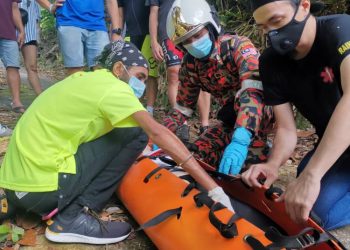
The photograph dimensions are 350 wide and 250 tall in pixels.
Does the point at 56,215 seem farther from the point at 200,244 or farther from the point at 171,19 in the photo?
the point at 171,19

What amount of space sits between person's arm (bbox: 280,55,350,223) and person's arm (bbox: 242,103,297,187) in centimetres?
43

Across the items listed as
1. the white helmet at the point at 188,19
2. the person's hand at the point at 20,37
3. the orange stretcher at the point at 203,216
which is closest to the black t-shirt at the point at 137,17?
the person's hand at the point at 20,37

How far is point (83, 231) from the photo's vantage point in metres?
2.21

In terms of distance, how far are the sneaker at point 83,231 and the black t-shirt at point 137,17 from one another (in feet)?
8.96

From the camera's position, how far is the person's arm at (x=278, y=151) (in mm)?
2197

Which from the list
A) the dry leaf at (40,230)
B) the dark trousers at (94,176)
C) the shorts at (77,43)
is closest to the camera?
the dark trousers at (94,176)

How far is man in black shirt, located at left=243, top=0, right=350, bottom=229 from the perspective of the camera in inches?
67.9

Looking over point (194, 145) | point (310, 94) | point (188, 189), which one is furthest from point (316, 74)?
point (194, 145)

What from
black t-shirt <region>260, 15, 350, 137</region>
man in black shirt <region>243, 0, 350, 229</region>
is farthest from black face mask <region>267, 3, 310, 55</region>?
black t-shirt <region>260, 15, 350, 137</region>

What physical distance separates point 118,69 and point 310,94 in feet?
3.65

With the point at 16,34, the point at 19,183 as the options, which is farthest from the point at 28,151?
the point at 16,34

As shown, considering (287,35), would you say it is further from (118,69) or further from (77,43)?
(77,43)

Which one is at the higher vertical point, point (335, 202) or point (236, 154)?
point (236, 154)

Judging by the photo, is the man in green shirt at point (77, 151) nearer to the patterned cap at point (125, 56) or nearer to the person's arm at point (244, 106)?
the patterned cap at point (125, 56)
